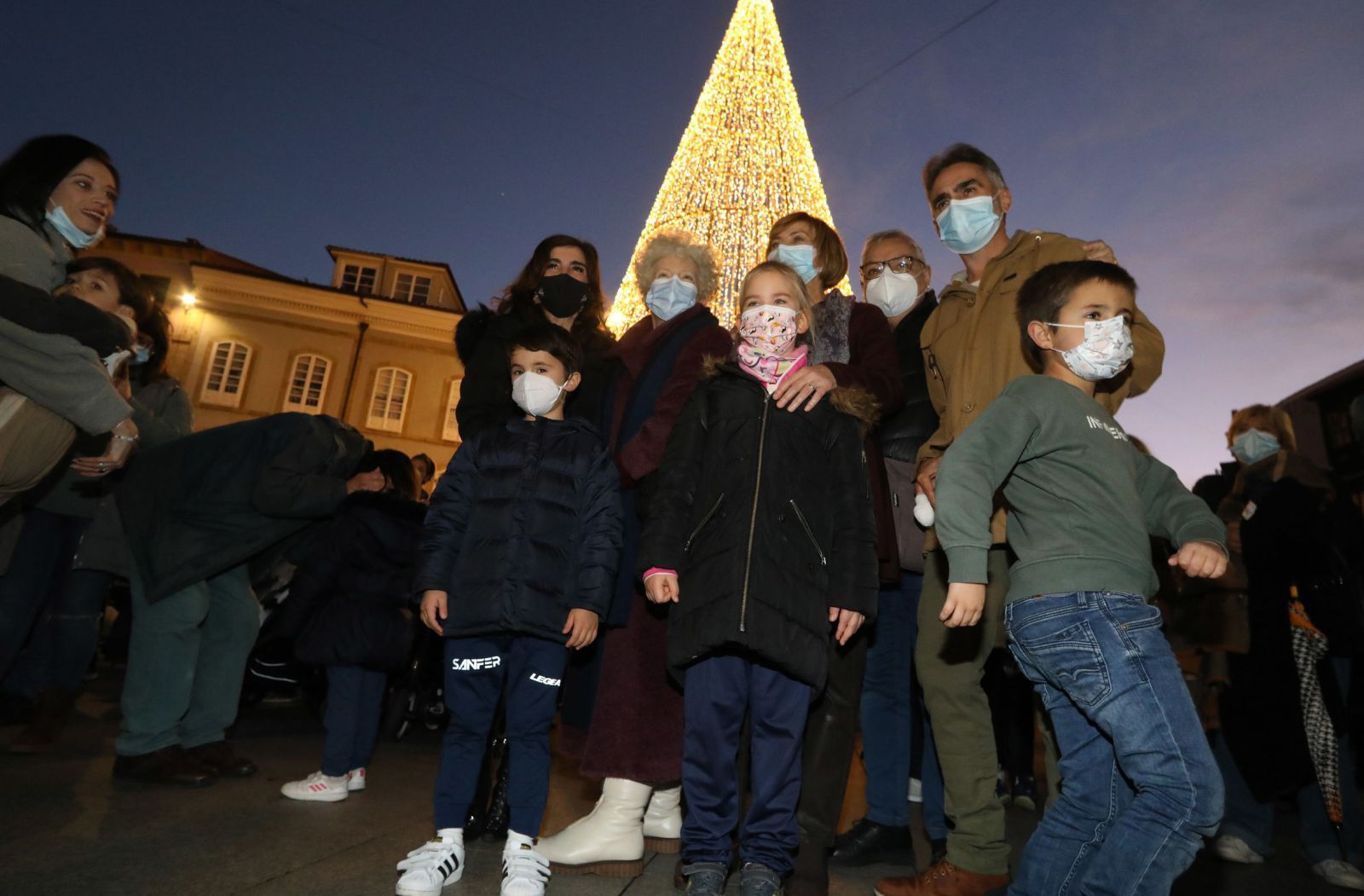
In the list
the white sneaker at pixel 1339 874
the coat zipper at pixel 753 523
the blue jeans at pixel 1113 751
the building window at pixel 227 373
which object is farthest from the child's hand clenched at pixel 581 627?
the building window at pixel 227 373

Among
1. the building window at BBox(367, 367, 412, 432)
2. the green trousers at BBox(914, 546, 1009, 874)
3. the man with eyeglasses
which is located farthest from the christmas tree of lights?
the building window at BBox(367, 367, 412, 432)

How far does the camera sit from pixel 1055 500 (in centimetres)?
222

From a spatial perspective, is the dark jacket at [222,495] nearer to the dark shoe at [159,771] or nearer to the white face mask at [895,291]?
the dark shoe at [159,771]

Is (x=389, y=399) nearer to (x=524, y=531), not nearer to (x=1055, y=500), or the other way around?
(x=524, y=531)

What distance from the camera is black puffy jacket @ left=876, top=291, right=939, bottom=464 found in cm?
343

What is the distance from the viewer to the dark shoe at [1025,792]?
4.73 metres

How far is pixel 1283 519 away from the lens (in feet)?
12.8

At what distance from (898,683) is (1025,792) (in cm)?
228

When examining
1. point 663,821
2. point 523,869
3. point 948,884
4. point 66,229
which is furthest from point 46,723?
point 948,884

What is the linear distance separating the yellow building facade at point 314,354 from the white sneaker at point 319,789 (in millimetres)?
22794

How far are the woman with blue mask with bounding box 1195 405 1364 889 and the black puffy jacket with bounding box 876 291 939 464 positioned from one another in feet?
6.07

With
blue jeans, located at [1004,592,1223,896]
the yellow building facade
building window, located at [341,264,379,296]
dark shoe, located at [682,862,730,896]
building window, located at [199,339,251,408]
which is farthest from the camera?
building window, located at [341,264,379,296]

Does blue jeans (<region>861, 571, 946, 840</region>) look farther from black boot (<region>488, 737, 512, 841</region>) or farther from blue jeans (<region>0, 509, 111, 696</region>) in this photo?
blue jeans (<region>0, 509, 111, 696</region>)

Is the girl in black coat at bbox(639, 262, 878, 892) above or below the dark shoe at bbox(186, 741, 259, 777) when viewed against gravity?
above
